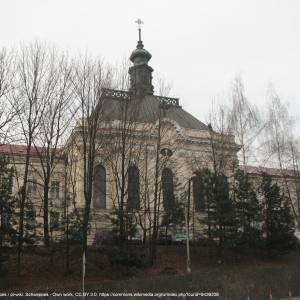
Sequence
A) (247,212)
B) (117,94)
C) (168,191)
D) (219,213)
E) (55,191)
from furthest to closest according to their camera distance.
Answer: (55,191) → (168,191) → (247,212) → (219,213) → (117,94)

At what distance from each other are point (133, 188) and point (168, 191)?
3.99m

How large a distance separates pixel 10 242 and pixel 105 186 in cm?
1582

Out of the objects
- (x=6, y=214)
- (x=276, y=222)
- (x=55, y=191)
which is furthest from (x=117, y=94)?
(x=55, y=191)

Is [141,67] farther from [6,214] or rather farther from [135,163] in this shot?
[6,214]

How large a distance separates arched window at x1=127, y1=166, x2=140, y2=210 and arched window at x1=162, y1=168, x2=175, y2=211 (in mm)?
2788

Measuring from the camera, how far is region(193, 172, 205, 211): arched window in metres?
34.3

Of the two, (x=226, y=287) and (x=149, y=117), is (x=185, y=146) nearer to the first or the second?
(x=149, y=117)

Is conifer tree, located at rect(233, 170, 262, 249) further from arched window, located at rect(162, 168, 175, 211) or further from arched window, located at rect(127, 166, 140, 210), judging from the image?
arched window, located at rect(127, 166, 140, 210)

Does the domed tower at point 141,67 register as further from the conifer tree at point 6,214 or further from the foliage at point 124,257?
the conifer tree at point 6,214

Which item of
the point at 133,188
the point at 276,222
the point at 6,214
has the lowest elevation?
the point at 276,222

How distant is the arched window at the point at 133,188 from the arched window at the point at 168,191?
2788mm

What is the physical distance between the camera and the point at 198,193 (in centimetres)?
3731

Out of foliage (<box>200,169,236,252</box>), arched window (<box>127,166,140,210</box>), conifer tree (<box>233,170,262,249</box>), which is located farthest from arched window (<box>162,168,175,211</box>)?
conifer tree (<box>233,170,262,249</box>)

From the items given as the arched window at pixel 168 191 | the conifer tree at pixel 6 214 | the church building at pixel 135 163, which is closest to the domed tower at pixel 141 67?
the church building at pixel 135 163
